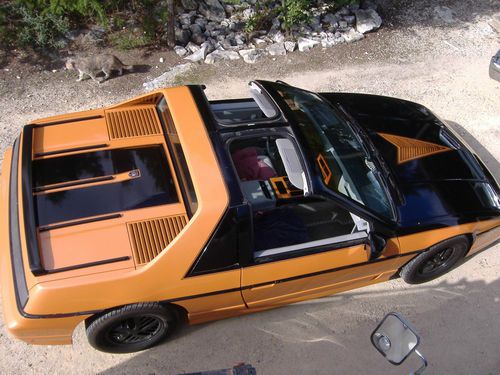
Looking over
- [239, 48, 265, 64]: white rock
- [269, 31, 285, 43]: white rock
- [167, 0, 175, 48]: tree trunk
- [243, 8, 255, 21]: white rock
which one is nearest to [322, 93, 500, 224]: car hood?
[239, 48, 265, 64]: white rock

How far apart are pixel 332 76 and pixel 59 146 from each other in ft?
14.8

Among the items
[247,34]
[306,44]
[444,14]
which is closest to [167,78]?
[247,34]

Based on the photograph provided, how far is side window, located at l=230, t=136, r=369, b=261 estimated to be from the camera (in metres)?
3.66

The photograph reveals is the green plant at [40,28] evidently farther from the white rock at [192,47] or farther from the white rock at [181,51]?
the white rock at [192,47]

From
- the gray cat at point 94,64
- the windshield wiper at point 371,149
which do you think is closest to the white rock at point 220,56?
the gray cat at point 94,64

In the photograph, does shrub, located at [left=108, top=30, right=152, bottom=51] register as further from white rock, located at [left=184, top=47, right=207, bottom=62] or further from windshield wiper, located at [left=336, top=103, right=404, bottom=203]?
windshield wiper, located at [left=336, top=103, right=404, bottom=203]

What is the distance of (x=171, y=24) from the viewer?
7195 millimetres

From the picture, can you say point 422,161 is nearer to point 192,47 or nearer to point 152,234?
point 152,234

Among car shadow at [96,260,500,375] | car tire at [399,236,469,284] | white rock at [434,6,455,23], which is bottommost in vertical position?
car shadow at [96,260,500,375]

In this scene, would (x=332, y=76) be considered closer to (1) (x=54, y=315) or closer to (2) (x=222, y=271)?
(2) (x=222, y=271)

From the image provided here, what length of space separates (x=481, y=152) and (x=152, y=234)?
186 inches

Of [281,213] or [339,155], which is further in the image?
[281,213]

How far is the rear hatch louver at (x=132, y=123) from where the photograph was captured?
13.4 ft

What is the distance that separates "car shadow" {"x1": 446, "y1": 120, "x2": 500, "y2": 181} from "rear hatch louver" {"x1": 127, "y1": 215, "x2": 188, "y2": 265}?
4367mm
